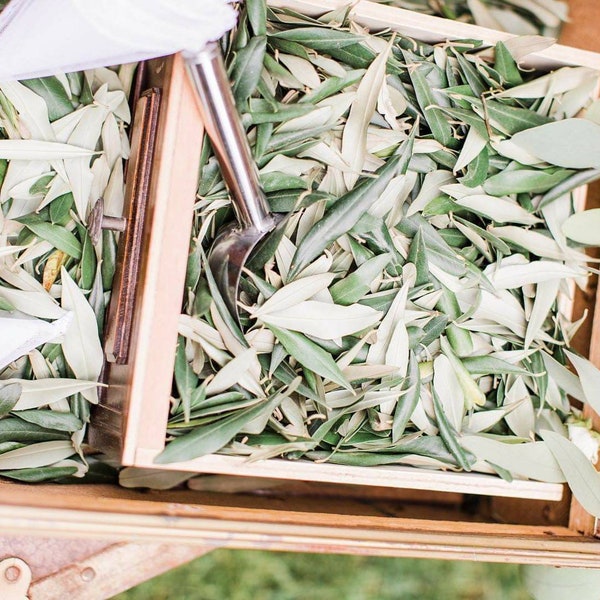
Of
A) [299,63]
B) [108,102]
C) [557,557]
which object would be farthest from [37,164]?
[557,557]

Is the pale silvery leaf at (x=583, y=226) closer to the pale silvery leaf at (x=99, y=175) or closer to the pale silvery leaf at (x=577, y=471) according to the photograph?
the pale silvery leaf at (x=577, y=471)

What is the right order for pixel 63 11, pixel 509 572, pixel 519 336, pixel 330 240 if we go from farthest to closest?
pixel 509 572
pixel 519 336
pixel 330 240
pixel 63 11

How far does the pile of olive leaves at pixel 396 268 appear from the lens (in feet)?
2.39

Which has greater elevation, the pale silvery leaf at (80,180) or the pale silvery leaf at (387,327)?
the pale silvery leaf at (80,180)

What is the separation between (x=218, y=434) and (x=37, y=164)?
0.36 m

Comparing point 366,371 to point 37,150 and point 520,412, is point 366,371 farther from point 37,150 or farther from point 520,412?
point 37,150

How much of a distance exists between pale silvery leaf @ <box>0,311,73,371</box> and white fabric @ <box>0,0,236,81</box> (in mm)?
254

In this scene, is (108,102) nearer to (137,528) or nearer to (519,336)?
(137,528)

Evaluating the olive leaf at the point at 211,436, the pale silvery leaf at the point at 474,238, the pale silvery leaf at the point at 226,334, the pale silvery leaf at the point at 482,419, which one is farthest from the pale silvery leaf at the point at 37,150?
the pale silvery leaf at the point at 482,419

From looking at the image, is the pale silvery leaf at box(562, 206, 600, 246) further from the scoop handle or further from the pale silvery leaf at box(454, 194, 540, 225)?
the scoop handle

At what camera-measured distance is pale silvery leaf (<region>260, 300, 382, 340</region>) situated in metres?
0.74

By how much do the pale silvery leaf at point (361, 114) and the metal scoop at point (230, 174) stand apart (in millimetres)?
110

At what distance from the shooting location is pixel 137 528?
0.63 metres

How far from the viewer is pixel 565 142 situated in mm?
809
